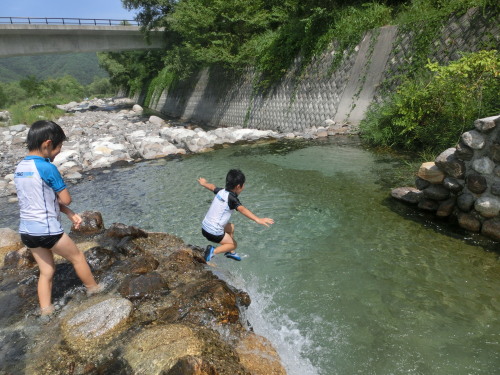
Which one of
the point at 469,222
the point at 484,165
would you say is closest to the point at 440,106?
the point at 484,165

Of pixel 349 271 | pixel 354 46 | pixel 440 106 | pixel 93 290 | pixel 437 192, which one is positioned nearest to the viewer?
pixel 93 290

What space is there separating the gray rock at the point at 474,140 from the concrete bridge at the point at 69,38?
29.6m

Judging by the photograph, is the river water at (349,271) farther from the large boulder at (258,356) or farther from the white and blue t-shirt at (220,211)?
the white and blue t-shirt at (220,211)

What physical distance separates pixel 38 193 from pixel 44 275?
0.92 metres

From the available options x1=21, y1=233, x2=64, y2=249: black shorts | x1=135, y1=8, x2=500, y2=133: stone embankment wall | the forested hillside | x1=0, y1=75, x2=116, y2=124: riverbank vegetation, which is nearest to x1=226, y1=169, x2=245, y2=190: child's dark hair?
x1=21, y1=233, x2=64, y2=249: black shorts

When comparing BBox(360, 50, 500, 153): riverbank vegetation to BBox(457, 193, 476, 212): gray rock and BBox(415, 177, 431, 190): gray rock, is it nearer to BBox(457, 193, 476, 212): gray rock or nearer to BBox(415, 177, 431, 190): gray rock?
BBox(415, 177, 431, 190): gray rock

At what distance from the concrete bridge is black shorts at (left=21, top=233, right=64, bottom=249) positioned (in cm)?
2778

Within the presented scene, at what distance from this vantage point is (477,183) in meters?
5.06

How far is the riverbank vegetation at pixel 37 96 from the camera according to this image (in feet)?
88.7

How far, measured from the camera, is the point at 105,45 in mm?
29453

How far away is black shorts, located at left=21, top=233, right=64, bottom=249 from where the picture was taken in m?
3.25

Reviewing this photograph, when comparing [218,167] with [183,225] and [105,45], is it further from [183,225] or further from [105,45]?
[105,45]

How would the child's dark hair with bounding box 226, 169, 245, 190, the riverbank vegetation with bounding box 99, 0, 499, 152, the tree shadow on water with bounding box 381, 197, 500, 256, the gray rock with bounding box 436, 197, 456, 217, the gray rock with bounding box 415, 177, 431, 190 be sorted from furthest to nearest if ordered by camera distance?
1. the riverbank vegetation with bounding box 99, 0, 499, 152
2. the gray rock with bounding box 415, 177, 431, 190
3. the gray rock with bounding box 436, 197, 456, 217
4. the tree shadow on water with bounding box 381, 197, 500, 256
5. the child's dark hair with bounding box 226, 169, 245, 190

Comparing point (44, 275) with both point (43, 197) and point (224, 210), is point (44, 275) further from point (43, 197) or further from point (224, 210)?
point (224, 210)
